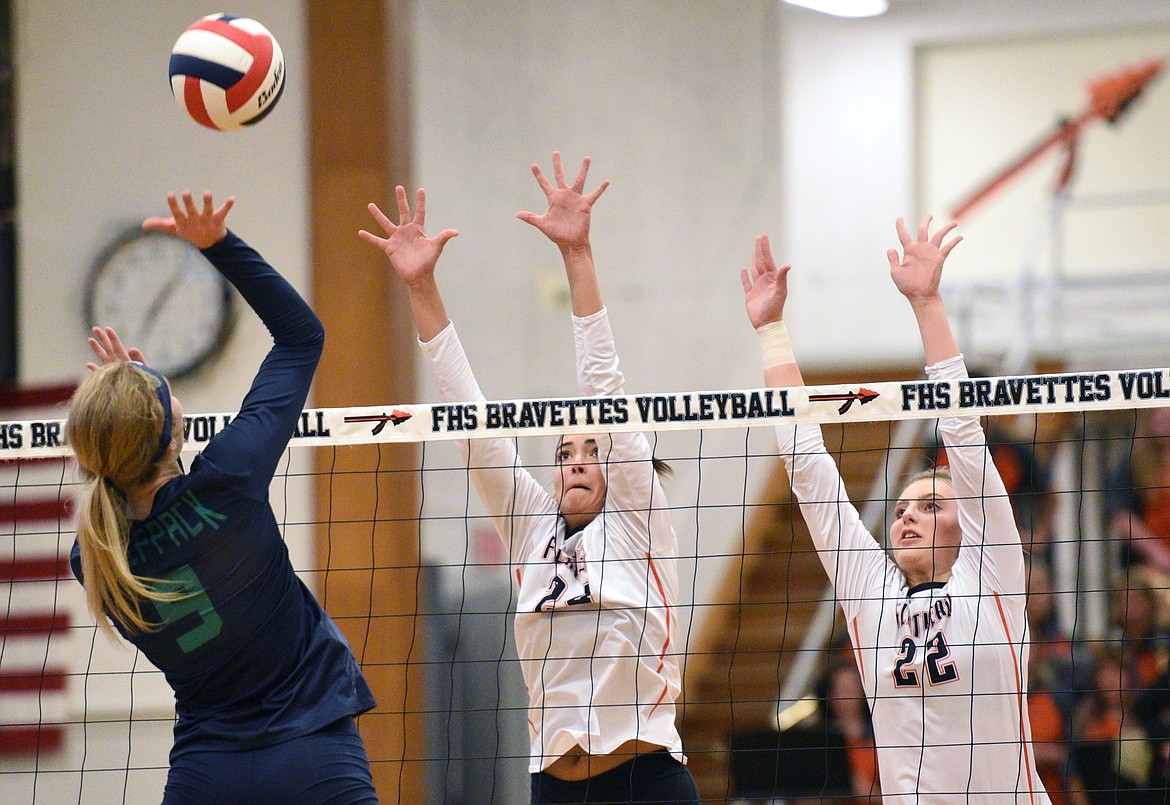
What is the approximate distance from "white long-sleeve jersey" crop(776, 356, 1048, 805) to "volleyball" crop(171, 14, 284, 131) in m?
1.94

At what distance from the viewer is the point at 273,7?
23.1 ft

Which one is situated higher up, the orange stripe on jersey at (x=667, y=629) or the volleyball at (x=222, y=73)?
the volleyball at (x=222, y=73)

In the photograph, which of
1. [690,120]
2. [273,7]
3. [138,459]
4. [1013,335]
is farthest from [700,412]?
[1013,335]

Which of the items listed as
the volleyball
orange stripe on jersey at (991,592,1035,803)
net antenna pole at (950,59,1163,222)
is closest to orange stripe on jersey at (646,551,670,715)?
orange stripe on jersey at (991,592,1035,803)

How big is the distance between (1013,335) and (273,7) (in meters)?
6.12

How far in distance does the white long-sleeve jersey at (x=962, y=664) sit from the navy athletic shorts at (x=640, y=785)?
1.78 feet

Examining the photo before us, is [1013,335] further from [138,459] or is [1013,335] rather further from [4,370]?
[138,459]

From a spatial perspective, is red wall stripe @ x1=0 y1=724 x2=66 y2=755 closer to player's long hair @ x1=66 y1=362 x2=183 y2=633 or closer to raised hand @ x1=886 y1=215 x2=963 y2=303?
player's long hair @ x1=66 y1=362 x2=183 y2=633

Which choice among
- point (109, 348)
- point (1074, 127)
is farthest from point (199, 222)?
point (1074, 127)

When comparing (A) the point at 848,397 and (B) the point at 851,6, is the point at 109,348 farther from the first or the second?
(B) the point at 851,6

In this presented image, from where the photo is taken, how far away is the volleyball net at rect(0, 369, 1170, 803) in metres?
6.08

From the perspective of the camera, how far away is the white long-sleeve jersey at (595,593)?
3.48 meters

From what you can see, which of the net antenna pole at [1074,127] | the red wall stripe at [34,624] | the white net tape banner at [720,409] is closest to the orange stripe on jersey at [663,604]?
the white net tape banner at [720,409]

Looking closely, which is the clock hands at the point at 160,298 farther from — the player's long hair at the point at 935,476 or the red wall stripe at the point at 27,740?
the player's long hair at the point at 935,476
